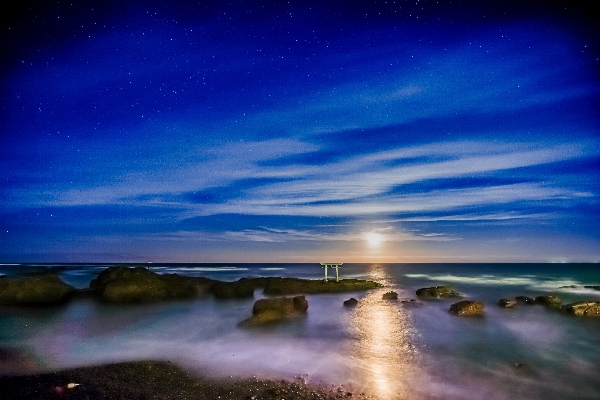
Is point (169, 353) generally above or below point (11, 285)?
below

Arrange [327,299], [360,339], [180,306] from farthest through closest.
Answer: [327,299] < [180,306] < [360,339]

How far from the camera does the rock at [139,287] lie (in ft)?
104

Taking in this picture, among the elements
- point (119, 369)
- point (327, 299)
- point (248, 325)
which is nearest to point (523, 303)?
point (327, 299)

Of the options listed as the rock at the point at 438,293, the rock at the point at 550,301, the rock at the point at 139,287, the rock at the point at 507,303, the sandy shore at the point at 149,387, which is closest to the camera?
the sandy shore at the point at 149,387

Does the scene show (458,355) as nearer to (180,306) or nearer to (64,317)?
(180,306)

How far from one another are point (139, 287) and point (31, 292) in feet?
26.2

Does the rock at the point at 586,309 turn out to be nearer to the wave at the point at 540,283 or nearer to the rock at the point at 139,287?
the wave at the point at 540,283

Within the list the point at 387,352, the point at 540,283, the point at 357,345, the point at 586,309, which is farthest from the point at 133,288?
the point at 540,283

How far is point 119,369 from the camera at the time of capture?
13.9 meters

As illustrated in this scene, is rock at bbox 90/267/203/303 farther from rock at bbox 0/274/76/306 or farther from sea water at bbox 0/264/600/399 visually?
rock at bbox 0/274/76/306

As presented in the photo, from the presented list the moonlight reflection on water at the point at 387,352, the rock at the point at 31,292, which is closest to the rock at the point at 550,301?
the moonlight reflection on water at the point at 387,352

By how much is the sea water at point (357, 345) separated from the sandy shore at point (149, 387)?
3.31ft

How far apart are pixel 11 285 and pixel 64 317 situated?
29.6 feet

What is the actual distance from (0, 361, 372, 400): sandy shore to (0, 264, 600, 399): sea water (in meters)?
1.01
